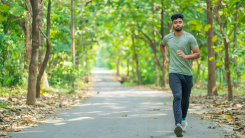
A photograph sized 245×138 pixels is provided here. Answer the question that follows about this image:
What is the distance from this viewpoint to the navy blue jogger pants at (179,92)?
15.3 ft

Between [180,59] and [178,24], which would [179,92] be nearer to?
[180,59]

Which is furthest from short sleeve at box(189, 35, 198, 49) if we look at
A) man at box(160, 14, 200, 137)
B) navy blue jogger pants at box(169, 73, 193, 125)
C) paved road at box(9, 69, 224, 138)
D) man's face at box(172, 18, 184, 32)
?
paved road at box(9, 69, 224, 138)

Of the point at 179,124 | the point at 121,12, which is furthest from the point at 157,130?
the point at 121,12

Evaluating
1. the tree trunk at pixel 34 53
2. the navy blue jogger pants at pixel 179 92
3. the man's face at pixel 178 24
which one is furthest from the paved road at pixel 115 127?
the man's face at pixel 178 24

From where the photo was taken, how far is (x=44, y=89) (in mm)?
12055

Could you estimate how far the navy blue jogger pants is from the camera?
4656 millimetres

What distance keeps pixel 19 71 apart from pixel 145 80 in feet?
71.6

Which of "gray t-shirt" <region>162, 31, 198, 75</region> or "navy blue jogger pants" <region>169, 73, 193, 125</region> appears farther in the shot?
"gray t-shirt" <region>162, 31, 198, 75</region>

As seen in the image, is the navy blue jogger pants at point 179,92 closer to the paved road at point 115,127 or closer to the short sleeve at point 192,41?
the paved road at point 115,127

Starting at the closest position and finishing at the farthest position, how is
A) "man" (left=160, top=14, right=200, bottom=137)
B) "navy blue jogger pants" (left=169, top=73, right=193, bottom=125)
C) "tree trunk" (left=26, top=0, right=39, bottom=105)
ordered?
1. "navy blue jogger pants" (left=169, top=73, right=193, bottom=125)
2. "man" (left=160, top=14, right=200, bottom=137)
3. "tree trunk" (left=26, top=0, right=39, bottom=105)

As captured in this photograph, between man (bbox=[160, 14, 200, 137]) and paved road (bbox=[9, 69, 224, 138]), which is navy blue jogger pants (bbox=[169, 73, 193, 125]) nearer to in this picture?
man (bbox=[160, 14, 200, 137])

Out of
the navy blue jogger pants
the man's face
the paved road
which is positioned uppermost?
the man's face

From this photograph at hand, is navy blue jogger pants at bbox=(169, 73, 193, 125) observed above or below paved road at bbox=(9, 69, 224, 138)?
above

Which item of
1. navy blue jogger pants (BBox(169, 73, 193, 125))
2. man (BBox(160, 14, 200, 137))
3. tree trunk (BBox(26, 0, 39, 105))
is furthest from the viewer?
tree trunk (BBox(26, 0, 39, 105))
